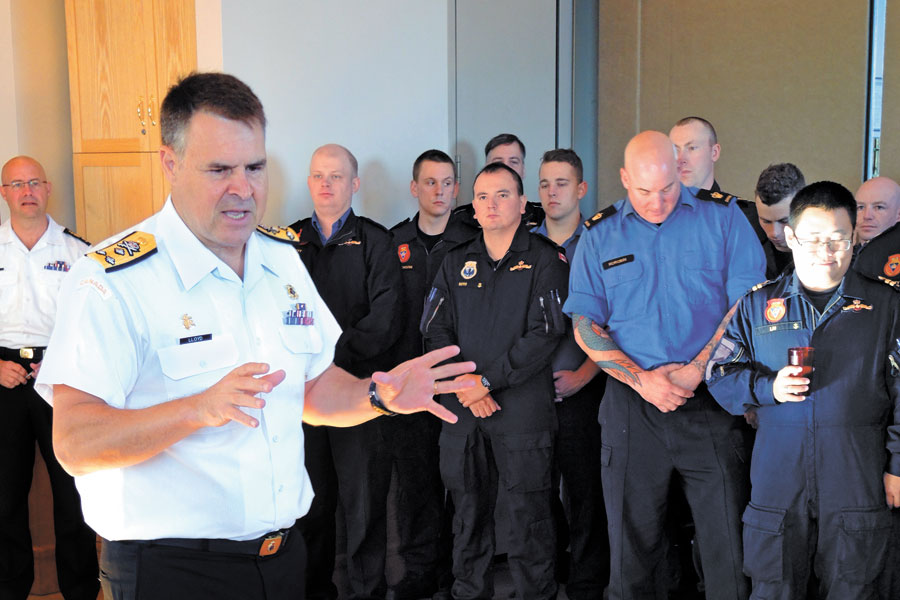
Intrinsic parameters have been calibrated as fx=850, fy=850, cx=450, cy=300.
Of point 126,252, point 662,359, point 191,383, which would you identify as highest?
point 126,252

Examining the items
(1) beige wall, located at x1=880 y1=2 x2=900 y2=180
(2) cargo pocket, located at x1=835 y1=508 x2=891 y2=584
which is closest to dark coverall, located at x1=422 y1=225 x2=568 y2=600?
(2) cargo pocket, located at x1=835 y1=508 x2=891 y2=584

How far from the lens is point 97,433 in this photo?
1405mm

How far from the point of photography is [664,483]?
2.92m

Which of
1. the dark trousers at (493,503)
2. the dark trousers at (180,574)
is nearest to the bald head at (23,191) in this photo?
the dark trousers at (493,503)

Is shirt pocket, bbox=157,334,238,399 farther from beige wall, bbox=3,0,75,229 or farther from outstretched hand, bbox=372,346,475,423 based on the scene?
beige wall, bbox=3,0,75,229

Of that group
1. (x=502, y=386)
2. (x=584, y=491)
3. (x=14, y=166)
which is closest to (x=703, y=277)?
(x=502, y=386)

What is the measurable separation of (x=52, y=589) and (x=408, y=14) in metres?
3.37

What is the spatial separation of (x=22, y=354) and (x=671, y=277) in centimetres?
271

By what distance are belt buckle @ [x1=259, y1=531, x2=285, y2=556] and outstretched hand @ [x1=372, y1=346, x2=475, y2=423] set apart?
0.34 m

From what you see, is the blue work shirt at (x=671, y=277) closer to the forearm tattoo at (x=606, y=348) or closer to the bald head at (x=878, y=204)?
the forearm tattoo at (x=606, y=348)

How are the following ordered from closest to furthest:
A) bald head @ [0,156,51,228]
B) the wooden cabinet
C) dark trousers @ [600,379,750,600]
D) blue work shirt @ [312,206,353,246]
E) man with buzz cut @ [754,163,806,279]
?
Answer: dark trousers @ [600,379,750,600] → man with buzz cut @ [754,163,806,279] → blue work shirt @ [312,206,353,246] → bald head @ [0,156,51,228] → the wooden cabinet

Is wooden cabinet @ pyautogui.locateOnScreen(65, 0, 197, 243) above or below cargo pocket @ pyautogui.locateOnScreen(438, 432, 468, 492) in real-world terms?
above

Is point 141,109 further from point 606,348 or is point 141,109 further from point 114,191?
point 606,348

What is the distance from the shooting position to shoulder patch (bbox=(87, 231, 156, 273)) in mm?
1527
